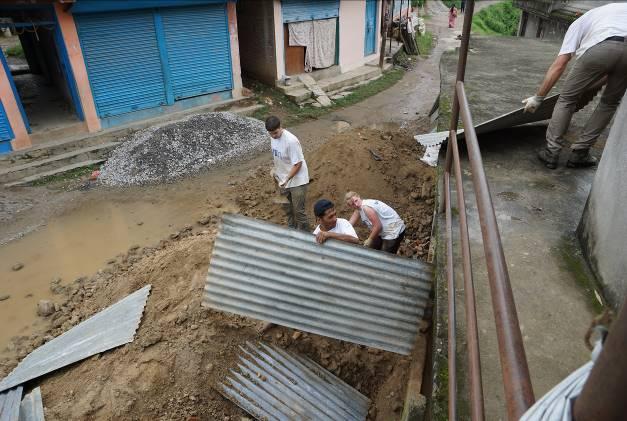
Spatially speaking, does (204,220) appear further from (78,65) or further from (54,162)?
(78,65)

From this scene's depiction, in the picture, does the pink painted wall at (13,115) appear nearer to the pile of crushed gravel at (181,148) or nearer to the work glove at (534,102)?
the pile of crushed gravel at (181,148)

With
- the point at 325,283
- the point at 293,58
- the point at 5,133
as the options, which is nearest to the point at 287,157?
the point at 325,283

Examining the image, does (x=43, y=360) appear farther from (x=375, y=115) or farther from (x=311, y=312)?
(x=375, y=115)

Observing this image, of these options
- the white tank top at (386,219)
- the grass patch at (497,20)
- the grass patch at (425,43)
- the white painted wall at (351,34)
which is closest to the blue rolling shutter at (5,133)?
the white tank top at (386,219)

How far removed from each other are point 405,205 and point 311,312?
3.98 m

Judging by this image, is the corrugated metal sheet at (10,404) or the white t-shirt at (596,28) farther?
the corrugated metal sheet at (10,404)

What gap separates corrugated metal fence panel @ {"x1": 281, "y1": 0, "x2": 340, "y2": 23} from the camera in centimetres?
1323

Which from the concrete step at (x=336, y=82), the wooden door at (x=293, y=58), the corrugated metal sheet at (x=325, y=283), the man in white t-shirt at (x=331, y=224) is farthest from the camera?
the wooden door at (x=293, y=58)

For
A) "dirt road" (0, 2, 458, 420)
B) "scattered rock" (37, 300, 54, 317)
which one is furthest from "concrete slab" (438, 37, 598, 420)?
"scattered rock" (37, 300, 54, 317)

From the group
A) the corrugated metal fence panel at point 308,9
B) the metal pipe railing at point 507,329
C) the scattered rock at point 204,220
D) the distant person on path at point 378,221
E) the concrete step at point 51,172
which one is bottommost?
the scattered rock at point 204,220

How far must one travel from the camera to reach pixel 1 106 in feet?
28.9

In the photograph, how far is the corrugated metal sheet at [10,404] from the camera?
387cm

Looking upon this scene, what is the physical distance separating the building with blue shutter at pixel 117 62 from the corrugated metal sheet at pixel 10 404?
692cm

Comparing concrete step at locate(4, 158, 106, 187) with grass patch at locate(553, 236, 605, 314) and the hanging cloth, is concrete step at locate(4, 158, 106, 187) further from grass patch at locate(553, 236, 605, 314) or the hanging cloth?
grass patch at locate(553, 236, 605, 314)
